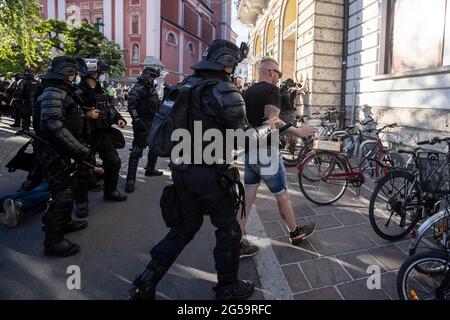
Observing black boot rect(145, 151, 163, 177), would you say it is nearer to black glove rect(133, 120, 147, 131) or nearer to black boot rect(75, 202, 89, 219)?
black glove rect(133, 120, 147, 131)

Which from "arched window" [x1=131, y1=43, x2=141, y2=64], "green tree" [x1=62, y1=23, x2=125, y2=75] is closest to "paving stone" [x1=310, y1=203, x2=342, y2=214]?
"green tree" [x1=62, y1=23, x2=125, y2=75]

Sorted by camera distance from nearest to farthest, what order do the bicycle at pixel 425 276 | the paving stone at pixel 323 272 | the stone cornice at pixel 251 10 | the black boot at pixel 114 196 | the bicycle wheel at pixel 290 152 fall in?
the bicycle at pixel 425 276
the paving stone at pixel 323 272
the black boot at pixel 114 196
the bicycle wheel at pixel 290 152
the stone cornice at pixel 251 10

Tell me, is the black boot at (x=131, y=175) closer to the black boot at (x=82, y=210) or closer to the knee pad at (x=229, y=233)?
the black boot at (x=82, y=210)

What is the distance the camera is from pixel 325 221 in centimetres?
426

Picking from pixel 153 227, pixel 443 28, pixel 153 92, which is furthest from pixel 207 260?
pixel 443 28

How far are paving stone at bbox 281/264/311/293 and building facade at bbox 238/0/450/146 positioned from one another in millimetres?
3961

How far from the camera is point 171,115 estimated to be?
242 centimetres

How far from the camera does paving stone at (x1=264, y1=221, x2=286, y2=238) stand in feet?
12.8

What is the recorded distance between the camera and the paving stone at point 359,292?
2701 millimetres

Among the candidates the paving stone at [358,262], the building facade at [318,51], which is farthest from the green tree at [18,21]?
the paving stone at [358,262]

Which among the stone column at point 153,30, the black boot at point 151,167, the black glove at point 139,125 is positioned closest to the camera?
the black glove at point 139,125

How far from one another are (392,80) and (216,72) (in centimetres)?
568

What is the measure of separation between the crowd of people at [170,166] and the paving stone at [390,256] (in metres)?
0.66
